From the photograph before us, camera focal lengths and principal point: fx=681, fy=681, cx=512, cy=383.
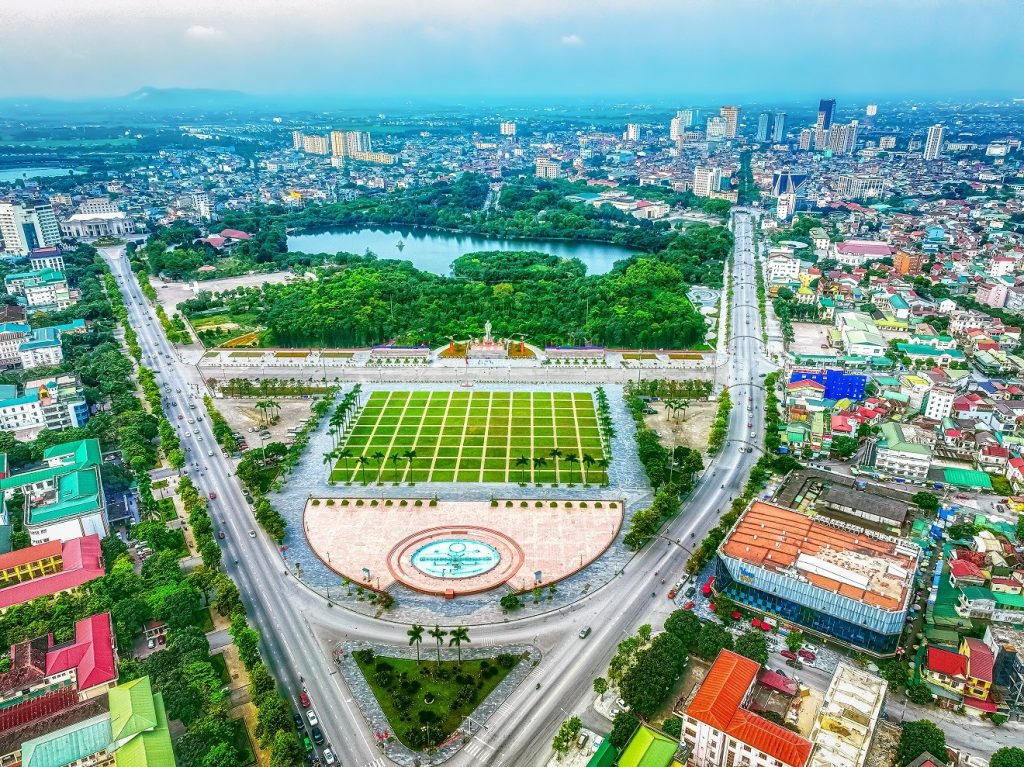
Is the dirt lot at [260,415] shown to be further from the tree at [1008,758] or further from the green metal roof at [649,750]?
the tree at [1008,758]

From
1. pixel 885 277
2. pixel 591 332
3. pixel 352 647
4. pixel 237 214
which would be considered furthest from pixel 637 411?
pixel 237 214

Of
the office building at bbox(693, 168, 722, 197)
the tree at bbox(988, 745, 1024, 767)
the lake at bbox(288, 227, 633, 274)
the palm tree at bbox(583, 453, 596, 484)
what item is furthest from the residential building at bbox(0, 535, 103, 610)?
the office building at bbox(693, 168, 722, 197)

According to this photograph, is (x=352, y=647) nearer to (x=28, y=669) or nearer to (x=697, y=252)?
(x=28, y=669)

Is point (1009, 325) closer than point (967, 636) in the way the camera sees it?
No

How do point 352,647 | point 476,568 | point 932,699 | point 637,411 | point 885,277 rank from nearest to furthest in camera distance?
point 932,699 < point 352,647 < point 476,568 < point 637,411 < point 885,277

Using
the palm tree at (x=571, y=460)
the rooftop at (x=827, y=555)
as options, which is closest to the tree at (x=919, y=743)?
the rooftop at (x=827, y=555)

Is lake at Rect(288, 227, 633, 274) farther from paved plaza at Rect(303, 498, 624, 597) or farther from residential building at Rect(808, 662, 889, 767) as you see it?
residential building at Rect(808, 662, 889, 767)
